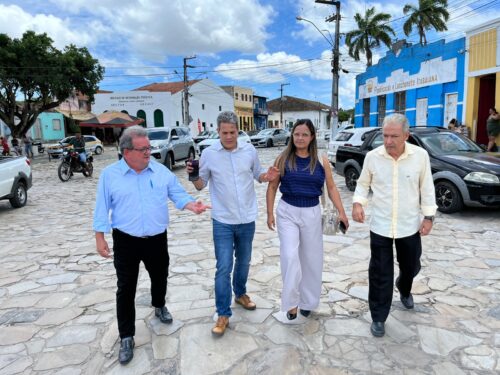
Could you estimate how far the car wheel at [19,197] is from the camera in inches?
376

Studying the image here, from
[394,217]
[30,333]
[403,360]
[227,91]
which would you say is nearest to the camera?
[403,360]

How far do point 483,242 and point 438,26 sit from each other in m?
32.3

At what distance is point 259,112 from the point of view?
69688mm

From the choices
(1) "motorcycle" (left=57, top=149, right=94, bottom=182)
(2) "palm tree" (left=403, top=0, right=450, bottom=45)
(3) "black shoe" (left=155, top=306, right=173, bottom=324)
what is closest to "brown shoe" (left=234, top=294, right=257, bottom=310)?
(3) "black shoe" (left=155, top=306, right=173, bottom=324)

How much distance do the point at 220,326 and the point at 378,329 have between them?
132 cm

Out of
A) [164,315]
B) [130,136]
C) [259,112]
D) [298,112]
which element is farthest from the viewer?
[298,112]

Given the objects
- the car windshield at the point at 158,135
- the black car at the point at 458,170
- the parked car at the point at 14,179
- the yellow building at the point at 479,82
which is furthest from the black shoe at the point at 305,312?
the yellow building at the point at 479,82

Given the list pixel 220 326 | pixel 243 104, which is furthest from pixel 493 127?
A: pixel 243 104

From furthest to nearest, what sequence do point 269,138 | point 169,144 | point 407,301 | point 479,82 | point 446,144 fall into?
point 269,138
point 479,82
point 169,144
point 446,144
point 407,301

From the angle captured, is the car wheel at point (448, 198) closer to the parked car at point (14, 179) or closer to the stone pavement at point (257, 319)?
the stone pavement at point (257, 319)

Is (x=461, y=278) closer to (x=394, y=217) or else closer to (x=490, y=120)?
(x=394, y=217)

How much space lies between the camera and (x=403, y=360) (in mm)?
3014

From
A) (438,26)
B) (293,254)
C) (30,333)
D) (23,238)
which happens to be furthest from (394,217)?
(438,26)

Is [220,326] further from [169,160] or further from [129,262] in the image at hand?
[169,160]
